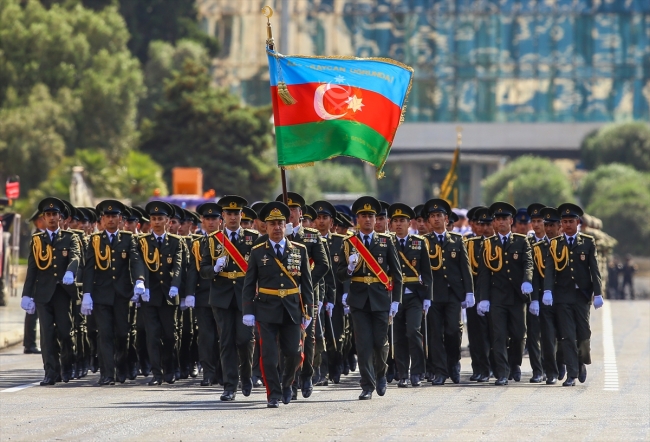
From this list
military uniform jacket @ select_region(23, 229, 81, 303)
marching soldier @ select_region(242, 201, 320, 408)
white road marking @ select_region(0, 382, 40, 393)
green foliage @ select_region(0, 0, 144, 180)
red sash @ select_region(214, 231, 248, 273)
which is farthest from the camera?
green foliage @ select_region(0, 0, 144, 180)

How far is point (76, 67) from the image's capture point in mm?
53406

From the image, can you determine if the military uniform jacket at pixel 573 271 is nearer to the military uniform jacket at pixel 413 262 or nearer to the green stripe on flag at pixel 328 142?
the military uniform jacket at pixel 413 262

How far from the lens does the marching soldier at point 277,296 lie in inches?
538

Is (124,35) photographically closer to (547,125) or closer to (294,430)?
(547,125)

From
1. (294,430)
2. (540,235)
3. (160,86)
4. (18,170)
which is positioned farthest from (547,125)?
(294,430)

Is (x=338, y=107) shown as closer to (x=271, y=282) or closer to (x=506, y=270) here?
(x=506, y=270)

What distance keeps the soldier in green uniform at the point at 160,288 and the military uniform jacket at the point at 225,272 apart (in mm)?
1515

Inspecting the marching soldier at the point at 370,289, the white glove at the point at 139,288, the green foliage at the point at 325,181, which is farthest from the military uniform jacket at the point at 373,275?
the green foliage at the point at 325,181

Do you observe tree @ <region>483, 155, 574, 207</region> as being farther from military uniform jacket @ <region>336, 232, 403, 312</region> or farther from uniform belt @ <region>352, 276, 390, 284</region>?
uniform belt @ <region>352, 276, 390, 284</region>

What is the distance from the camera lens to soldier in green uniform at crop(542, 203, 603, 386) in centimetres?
1661

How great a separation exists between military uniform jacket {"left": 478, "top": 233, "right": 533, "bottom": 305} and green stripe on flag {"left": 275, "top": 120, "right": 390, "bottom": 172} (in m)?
1.79

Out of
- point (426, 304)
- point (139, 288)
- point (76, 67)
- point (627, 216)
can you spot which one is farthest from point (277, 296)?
point (627, 216)

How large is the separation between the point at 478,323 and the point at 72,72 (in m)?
37.1

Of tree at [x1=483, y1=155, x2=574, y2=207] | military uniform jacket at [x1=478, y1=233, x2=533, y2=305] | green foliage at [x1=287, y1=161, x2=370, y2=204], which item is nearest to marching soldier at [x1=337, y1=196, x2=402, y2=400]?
military uniform jacket at [x1=478, y1=233, x2=533, y2=305]
